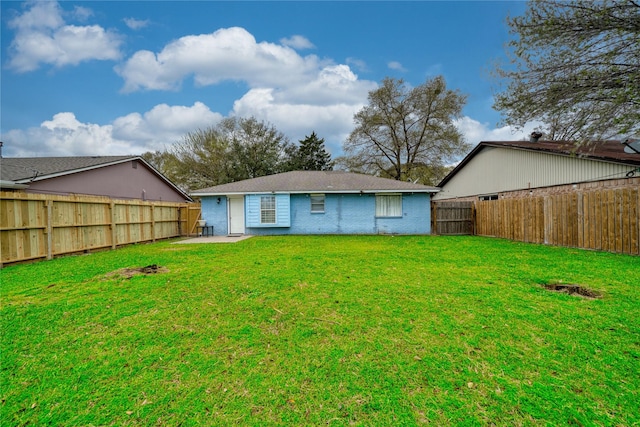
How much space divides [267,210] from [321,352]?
1257 centimetres

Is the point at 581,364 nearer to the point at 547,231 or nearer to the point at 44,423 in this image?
the point at 44,423

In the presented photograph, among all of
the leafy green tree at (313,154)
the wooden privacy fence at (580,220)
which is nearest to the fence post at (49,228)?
the wooden privacy fence at (580,220)

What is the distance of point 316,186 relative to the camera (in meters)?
14.9

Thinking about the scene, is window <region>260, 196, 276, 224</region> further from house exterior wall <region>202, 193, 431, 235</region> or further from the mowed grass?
the mowed grass

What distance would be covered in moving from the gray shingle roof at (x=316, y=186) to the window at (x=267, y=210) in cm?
48

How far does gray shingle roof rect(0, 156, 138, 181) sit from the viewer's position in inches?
436

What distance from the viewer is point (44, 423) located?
183 centimetres

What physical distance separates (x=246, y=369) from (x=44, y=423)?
1.32 meters

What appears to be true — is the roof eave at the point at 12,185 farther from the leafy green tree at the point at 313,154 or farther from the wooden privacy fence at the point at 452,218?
the leafy green tree at the point at 313,154

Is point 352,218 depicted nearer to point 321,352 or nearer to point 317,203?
point 317,203

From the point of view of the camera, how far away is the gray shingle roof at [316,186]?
1452 cm

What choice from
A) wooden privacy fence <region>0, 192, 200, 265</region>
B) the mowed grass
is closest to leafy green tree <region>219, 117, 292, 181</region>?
wooden privacy fence <region>0, 192, 200, 265</region>

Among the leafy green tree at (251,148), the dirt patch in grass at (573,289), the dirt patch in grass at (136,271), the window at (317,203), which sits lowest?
the dirt patch in grass at (573,289)

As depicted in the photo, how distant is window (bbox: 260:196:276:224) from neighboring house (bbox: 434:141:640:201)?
12155mm
